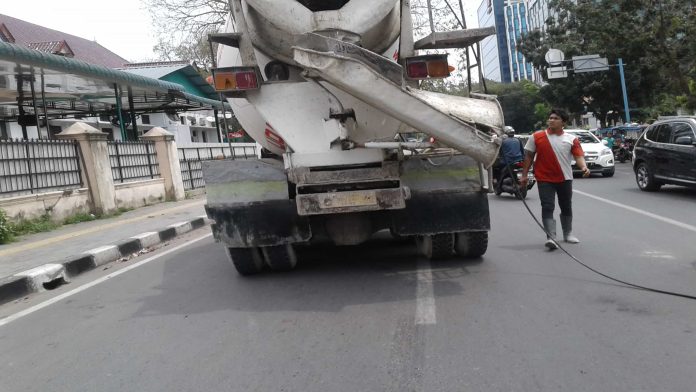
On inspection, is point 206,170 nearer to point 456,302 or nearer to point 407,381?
point 456,302

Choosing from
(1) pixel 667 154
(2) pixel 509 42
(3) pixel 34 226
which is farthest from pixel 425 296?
(2) pixel 509 42

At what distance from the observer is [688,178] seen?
34.2ft

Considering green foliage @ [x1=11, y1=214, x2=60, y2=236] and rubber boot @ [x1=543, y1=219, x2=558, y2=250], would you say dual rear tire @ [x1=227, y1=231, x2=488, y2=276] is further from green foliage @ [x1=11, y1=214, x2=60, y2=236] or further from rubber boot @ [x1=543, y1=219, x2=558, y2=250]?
green foliage @ [x1=11, y1=214, x2=60, y2=236]

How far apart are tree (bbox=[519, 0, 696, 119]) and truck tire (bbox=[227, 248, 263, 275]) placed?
19.4 metres

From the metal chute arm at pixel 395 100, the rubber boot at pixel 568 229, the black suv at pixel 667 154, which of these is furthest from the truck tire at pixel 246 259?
the black suv at pixel 667 154

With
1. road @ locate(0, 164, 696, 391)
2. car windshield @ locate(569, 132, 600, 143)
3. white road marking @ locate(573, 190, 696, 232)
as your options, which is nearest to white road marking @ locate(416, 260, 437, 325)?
road @ locate(0, 164, 696, 391)

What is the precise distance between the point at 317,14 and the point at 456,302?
8.05 ft

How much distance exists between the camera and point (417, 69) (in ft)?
15.9

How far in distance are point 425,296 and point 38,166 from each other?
9854 mm

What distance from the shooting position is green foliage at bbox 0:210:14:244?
9648mm

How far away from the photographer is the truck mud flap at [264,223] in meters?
5.24

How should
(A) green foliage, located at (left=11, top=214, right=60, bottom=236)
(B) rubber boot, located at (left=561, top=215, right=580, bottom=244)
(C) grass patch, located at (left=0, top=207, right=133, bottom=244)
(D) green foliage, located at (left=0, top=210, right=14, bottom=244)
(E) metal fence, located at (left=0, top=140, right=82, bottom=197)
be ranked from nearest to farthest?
(B) rubber boot, located at (left=561, top=215, right=580, bottom=244), (D) green foliage, located at (left=0, top=210, right=14, bottom=244), (C) grass patch, located at (left=0, top=207, right=133, bottom=244), (A) green foliage, located at (left=11, top=214, right=60, bottom=236), (E) metal fence, located at (left=0, top=140, right=82, bottom=197)

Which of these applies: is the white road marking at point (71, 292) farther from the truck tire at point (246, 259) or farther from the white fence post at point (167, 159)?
the white fence post at point (167, 159)

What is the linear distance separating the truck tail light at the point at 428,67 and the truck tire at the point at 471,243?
165 centimetres
